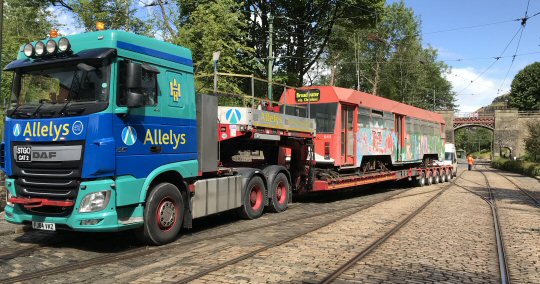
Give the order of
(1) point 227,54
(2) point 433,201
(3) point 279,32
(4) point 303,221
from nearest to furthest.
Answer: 1. (4) point 303,221
2. (2) point 433,201
3. (1) point 227,54
4. (3) point 279,32

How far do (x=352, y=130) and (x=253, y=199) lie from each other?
5147 mm

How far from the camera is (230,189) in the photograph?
9359 millimetres

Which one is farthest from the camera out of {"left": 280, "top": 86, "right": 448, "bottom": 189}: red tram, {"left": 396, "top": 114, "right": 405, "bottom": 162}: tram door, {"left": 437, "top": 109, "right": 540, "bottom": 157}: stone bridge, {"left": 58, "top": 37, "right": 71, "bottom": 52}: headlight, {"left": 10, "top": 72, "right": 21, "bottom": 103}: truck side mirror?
{"left": 437, "top": 109, "right": 540, "bottom": 157}: stone bridge

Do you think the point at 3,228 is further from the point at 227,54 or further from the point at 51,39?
the point at 227,54

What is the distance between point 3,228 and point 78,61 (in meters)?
4.09

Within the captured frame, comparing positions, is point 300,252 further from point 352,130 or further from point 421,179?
point 421,179

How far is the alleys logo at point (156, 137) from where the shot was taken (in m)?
6.61

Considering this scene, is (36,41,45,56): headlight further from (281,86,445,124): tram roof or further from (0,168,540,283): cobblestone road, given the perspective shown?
(281,86,445,124): tram roof

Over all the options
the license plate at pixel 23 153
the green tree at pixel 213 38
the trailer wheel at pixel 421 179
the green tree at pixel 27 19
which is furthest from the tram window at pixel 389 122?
the green tree at pixel 27 19

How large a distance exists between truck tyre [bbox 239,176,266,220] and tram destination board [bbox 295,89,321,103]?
4217 millimetres

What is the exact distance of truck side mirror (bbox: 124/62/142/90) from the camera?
6348mm

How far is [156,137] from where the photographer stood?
720cm

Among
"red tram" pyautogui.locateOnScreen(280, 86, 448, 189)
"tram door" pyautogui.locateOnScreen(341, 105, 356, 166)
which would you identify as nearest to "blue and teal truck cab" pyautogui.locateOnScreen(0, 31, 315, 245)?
"red tram" pyautogui.locateOnScreen(280, 86, 448, 189)

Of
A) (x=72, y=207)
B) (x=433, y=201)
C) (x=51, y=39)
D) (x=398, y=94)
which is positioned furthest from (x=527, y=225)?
(x=398, y=94)
